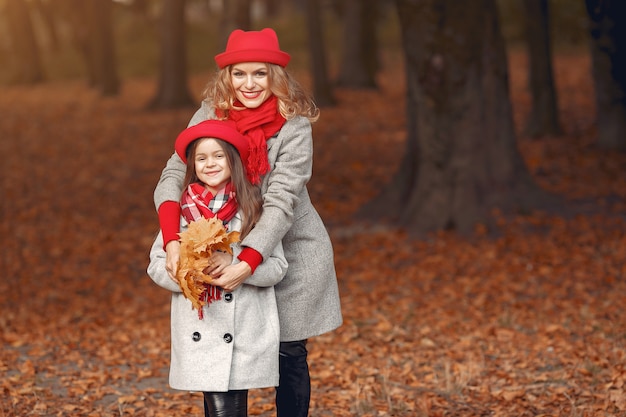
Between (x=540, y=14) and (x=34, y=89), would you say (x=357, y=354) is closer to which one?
(x=540, y=14)

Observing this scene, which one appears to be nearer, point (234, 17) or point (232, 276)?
point (232, 276)

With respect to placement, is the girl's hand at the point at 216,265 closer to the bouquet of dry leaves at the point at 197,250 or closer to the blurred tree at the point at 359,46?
the bouquet of dry leaves at the point at 197,250

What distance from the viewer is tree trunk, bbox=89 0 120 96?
2241 cm

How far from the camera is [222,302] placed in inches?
144

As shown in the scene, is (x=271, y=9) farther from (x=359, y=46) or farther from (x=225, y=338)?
(x=225, y=338)

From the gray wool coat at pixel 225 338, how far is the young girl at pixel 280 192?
0.10 m

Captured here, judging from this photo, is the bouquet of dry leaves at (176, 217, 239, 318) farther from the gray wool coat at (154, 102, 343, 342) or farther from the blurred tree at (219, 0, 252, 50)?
the blurred tree at (219, 0, 252, 50)

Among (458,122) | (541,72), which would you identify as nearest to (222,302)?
(458,122)

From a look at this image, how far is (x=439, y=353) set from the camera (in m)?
6.49

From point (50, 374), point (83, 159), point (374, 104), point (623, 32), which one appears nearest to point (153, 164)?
point (83, 159)

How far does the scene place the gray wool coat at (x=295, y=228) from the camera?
372cm

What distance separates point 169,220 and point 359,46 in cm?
1724

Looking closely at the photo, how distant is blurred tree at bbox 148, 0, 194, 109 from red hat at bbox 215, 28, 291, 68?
15.6m

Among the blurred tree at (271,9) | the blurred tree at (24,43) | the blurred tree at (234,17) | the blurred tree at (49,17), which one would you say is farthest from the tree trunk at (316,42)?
the blurred tree at (271,9)
